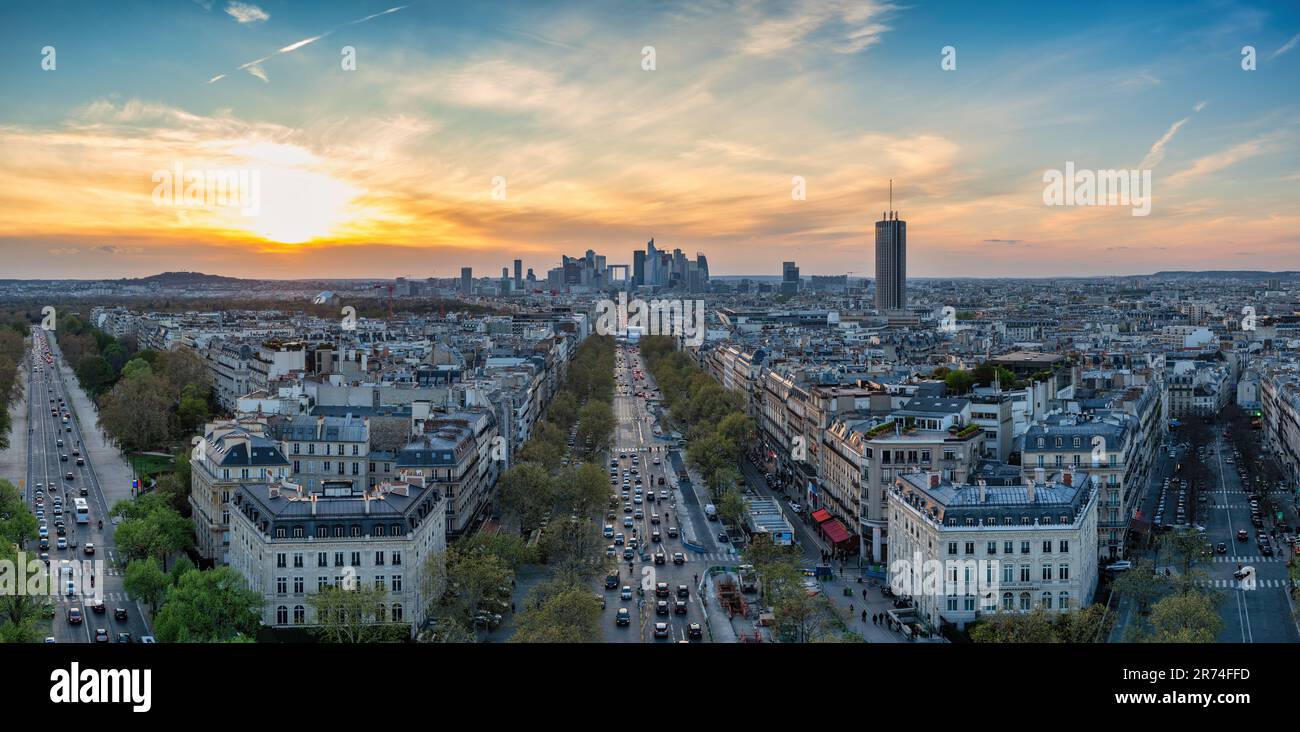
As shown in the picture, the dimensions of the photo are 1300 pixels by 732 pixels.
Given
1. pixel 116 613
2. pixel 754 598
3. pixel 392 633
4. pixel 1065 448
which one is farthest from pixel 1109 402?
pixel 116 613

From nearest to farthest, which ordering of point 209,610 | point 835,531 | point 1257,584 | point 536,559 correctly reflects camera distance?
point 209,610 → point 1257,584 → point 536,559 → point 835,531

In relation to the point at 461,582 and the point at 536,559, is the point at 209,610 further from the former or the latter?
the point at 536,559

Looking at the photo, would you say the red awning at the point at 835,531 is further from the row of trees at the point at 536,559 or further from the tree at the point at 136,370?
the tree at the point at 136,370

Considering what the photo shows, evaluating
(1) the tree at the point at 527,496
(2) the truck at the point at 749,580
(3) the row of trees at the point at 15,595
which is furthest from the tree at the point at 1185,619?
(3) the row of trees at the point at 15,595

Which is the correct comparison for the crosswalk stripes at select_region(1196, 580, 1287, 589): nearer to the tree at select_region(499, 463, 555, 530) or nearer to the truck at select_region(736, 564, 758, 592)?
the truck at select_region(736, 564, 758, 592)

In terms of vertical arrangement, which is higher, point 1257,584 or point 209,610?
point 209,610

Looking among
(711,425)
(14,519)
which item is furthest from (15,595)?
(711,425)

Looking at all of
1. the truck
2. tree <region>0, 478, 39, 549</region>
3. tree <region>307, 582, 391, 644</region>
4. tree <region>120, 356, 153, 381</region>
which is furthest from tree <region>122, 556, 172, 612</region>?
tree <region>120, 356, 153, 381</region>
